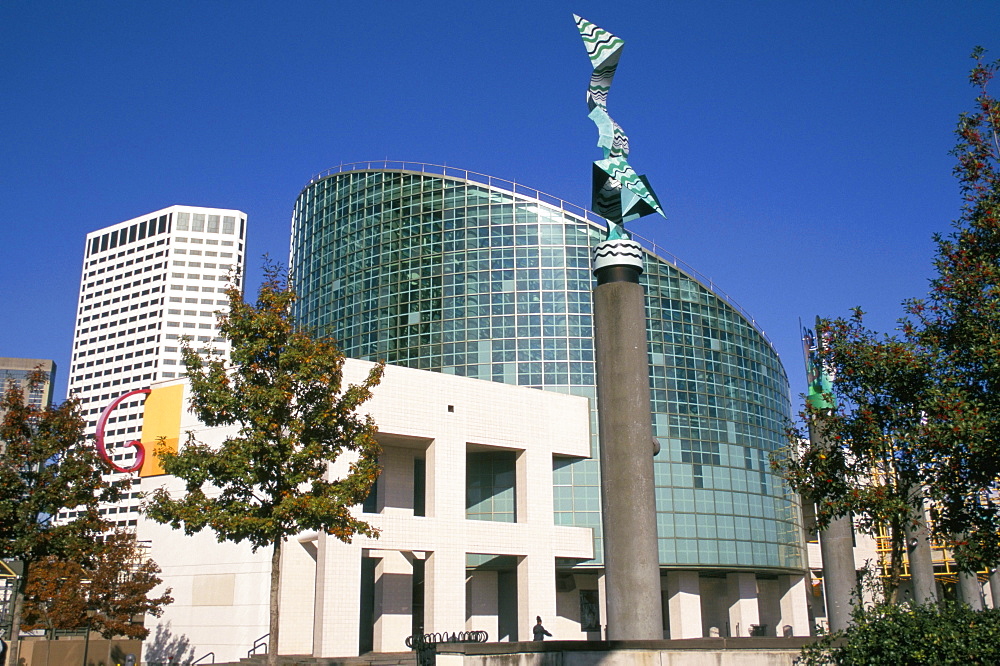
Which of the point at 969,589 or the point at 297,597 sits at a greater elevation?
the point at 297,597

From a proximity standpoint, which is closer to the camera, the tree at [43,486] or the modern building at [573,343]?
the tree at [43,486]

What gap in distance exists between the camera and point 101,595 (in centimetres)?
4116

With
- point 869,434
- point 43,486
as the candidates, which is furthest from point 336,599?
point 869,434

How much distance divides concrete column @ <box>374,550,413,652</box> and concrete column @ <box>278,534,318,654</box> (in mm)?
5200

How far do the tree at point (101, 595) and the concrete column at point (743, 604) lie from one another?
38.4m

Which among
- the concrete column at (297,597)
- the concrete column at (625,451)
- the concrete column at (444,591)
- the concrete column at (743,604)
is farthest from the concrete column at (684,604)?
the concrete column at (625,451)

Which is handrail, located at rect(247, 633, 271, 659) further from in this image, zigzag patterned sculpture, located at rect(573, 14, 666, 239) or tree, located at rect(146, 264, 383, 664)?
zigzag patterned sculpture, located at rect(573, 14, 666, 239)

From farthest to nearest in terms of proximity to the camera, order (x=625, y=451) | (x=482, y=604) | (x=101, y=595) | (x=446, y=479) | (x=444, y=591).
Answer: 1. (x=482, y=604)
2. (x=446, y=479)
3. (x=444, y=591)
4. (x=101, y=595)
5. (x=625, y=451)

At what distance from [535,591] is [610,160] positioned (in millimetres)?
27127

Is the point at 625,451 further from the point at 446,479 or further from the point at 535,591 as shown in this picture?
the point at 535,591

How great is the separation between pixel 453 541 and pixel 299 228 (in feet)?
121

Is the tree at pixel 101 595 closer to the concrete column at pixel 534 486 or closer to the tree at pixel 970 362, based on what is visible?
the concrete column at pixel 534 486

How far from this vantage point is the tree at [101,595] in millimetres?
36888

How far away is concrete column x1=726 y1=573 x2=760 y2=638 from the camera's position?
214 ft
